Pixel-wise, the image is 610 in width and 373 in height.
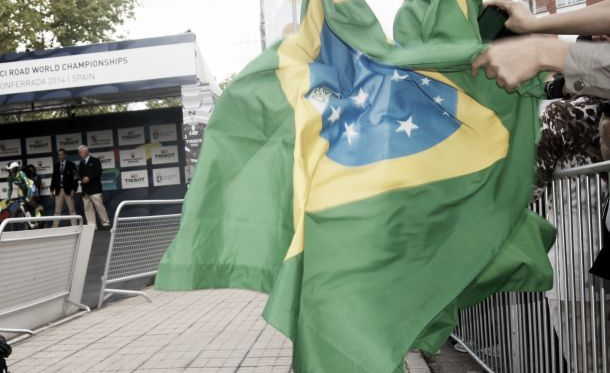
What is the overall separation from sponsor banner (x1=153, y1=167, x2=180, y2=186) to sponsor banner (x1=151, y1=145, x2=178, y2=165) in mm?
240

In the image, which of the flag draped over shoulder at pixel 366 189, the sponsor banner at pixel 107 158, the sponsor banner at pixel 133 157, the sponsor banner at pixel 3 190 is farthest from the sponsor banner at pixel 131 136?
the flag draped over shoulder at pixel 366 189

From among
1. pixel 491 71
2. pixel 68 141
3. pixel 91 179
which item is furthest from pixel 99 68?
pixel 491 71

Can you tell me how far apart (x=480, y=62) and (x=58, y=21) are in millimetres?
28511

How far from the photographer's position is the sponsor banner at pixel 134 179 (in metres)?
20.0

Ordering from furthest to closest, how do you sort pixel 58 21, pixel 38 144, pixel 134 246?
pixel 58 21 < pixel 38 144 < pixel 134 246

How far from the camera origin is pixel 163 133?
19.9 m

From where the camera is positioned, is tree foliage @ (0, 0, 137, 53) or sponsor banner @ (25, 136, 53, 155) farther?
tree foliage @ (0, 0, 137, 53)

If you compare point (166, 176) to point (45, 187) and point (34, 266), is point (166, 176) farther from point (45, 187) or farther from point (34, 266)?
point (34, 266)

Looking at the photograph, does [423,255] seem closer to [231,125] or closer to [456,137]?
[456,137]

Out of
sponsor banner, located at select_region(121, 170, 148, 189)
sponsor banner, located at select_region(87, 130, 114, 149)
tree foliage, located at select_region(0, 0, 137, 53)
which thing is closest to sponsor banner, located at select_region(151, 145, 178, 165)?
sponsor banner, located at select_region(121, 170, 148, 189)

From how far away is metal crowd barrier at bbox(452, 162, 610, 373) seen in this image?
8.43 ft

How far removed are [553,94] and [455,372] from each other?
9.18 feet

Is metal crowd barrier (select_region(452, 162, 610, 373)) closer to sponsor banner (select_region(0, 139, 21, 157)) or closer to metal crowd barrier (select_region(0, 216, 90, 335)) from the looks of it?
metal crowd barrier (select_region(0, 216, 90, 335))

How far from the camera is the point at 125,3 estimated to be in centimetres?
2931
